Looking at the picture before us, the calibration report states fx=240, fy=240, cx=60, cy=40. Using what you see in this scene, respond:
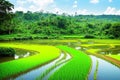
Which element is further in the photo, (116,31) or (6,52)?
(116,31)

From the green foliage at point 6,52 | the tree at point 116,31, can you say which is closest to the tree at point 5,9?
the green foliage at point 6,52

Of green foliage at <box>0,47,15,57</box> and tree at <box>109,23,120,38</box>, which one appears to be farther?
tree at <box>109,23,120,38</box>

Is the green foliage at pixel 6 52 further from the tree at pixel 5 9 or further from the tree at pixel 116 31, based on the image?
the tree at pixel 116 31

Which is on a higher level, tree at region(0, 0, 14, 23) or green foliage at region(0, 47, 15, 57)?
tree at region(0, 0, 14, 23)

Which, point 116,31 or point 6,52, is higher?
point 6,52

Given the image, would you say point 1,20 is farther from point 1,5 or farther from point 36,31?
point 36,31

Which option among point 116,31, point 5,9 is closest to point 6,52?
point 5,9

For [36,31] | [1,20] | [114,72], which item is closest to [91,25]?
[36,31]

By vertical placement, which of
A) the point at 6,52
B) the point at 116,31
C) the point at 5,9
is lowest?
the point at 116,31

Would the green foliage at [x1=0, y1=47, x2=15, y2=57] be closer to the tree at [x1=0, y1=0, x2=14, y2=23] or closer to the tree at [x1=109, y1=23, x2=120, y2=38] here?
the tree at [x1=0, y1=0, x2=14, y2=23]

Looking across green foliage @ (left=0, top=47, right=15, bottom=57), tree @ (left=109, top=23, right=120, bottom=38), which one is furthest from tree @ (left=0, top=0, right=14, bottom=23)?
tree @ (left=109, top=23, right=120, bottom=38)

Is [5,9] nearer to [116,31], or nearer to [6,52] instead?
[6,52]

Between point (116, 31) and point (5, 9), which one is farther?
point (116, 31)
